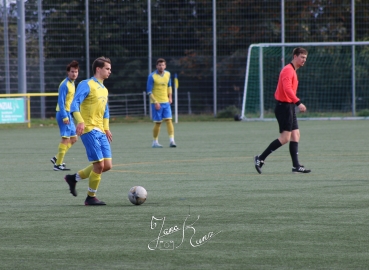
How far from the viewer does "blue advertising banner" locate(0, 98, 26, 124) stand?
29.6m

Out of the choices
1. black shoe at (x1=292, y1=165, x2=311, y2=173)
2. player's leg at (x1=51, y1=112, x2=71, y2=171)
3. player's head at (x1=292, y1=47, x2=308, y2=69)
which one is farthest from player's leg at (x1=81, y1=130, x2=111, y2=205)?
player's leg at (x1=51, y1=112, x2=71, y2=171)

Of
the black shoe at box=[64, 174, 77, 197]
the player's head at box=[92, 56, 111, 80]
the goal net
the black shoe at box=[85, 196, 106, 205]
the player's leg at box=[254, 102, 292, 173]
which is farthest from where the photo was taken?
the goal net

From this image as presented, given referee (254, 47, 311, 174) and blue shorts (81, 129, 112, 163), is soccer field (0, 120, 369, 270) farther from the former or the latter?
blue shorts (81, 129, 112, 163)

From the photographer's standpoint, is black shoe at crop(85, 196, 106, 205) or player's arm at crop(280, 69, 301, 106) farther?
player's arm at crop(280, 69, 301, 106)

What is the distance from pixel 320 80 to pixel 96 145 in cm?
2577

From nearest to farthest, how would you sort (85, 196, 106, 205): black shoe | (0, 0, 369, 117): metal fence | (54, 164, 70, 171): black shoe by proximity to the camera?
(85, 196, 106, 205): black shoe, (54, 164, 70, 171): black shoe, (0, 0, 369, 117): metal fence

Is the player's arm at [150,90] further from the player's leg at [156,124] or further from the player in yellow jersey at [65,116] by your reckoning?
the player in yellow jersey at [65,116]

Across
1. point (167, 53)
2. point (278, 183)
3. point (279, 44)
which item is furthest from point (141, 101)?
point (278, 183)

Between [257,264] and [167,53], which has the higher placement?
[167,53]

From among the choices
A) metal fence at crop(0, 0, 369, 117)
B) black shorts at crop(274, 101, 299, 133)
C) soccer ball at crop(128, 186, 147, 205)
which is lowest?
soccer ball at crop(128, 186, 147, 205)

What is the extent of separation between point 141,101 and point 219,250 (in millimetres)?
28714

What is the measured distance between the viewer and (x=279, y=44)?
32531 millimetres

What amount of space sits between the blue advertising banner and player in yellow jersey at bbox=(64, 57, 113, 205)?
66.7ft

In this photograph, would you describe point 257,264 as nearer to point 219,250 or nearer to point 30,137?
point 219,250
